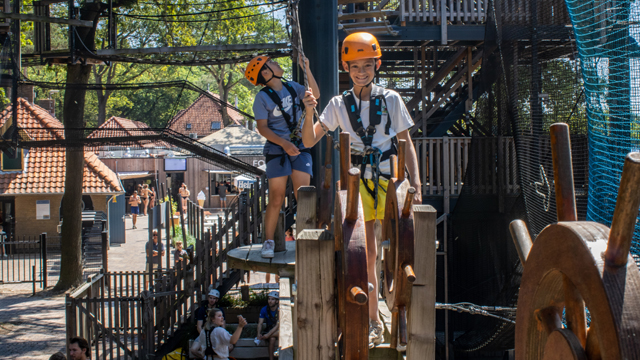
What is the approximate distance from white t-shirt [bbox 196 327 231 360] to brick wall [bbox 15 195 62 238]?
17.1m

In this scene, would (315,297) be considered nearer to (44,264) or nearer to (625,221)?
(625,221)

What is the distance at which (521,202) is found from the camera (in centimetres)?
678

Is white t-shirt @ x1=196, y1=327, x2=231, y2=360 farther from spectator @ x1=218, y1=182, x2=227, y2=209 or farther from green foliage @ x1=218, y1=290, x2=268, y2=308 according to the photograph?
spectator @ x1=218, y1=182, x2=227, y2=209

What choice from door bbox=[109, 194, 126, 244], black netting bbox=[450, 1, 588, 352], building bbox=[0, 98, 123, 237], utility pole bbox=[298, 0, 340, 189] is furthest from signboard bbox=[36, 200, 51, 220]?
utility pole bbox=[298, 0, 340, 189]

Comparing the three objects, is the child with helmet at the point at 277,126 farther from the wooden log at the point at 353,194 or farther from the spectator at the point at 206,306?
the wooden log at the point at 353,194

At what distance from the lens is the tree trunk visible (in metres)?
13.9

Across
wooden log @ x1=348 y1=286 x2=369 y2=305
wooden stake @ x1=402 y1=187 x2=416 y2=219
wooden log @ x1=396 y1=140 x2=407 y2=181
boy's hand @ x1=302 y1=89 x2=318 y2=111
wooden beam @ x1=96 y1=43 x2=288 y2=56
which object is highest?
wooden beam @ x1=96 y1=43 x2=288 y2=56

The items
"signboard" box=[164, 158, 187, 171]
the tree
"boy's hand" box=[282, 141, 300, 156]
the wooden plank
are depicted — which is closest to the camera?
the wooden plank

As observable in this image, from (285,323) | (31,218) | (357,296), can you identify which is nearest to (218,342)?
(285,323)

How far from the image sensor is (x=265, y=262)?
5867 mm

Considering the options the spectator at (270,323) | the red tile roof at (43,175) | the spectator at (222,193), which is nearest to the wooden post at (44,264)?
the red tile roof at (43,175)

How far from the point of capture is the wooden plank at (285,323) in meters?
4.59

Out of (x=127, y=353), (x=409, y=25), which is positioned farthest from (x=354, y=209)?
(x=409, y=25)

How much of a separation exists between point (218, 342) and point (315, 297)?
6974mm
